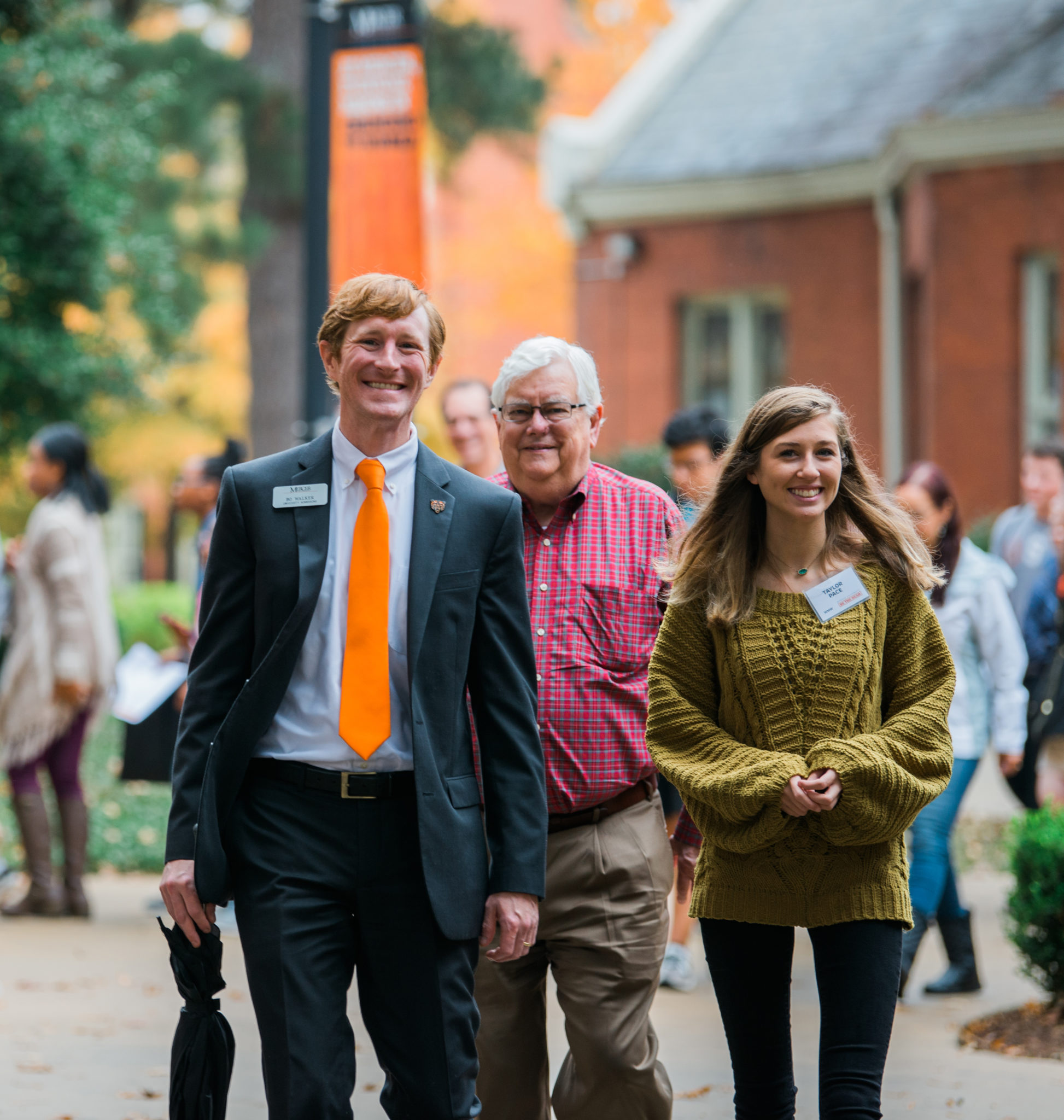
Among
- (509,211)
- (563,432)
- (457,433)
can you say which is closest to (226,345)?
(509,211)

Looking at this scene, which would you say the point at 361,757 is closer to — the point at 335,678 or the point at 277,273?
the point at 335,678

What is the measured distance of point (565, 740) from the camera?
4301 mm

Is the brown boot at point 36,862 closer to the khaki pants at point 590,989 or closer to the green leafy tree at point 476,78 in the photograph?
the khaki pants at point 590,989

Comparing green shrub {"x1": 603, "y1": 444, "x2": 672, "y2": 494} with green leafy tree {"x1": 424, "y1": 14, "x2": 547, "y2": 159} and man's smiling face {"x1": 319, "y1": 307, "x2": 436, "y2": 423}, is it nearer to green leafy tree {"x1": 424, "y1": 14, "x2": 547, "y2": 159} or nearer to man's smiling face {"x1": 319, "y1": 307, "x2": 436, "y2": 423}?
green leafy tree {"x1": 424, "y1": 14, "x2": 547, "y2": 159}

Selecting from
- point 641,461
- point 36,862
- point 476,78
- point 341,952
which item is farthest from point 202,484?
point 476,78

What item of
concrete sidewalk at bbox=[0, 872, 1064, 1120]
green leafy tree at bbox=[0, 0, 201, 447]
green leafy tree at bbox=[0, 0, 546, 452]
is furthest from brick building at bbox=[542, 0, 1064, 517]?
concrete sidewalk at bbox=[0, 872, 1064, 1120]

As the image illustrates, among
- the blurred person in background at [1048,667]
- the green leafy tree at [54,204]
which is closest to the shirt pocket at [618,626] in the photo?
the blurred person in background at [1048,667]

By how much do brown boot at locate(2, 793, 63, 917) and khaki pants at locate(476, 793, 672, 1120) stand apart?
16.1ft

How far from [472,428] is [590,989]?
3.08m

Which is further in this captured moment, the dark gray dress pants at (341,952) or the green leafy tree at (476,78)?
the green leafy tree at (476,78)

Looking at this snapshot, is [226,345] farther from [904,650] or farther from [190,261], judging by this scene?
[904,650]

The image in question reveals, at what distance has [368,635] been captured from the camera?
3.64 metres

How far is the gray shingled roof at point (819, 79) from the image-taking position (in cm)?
1762

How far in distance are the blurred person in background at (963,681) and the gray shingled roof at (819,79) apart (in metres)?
10.0
